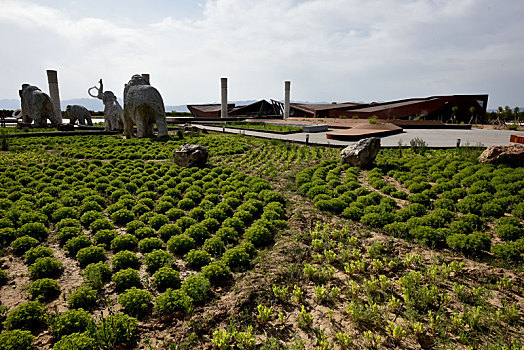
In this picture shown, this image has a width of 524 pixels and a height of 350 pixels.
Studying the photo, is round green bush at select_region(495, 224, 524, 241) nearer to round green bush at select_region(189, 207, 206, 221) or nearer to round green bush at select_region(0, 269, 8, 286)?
round green bush at select_region(189, 207, 206, 221)

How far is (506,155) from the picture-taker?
1227cm

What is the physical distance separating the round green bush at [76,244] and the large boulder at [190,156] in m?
7.62

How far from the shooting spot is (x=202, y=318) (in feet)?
15.6

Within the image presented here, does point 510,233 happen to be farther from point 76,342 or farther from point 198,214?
point 76,342

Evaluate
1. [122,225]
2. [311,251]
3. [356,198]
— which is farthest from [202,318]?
[356,198]

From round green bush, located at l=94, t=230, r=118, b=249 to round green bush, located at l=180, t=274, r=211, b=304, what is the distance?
9.33ft

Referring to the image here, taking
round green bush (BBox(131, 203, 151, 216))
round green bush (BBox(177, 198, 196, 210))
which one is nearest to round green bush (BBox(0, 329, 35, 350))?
round green bush (BBox(131, 203, 151, 216))

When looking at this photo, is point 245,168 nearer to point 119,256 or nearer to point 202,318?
point 119,256

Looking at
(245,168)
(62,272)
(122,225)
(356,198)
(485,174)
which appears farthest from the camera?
(245,168)

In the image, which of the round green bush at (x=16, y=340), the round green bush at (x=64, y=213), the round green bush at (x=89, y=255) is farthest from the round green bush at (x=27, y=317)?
the round green bush at (x=64, y=213)

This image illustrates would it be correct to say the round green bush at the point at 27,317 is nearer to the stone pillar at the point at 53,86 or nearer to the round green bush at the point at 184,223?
the round green bush at the point at 184,223

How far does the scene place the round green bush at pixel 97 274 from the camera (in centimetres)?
536

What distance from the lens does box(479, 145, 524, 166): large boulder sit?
12039mm

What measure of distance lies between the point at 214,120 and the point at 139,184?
32970 millimetres
